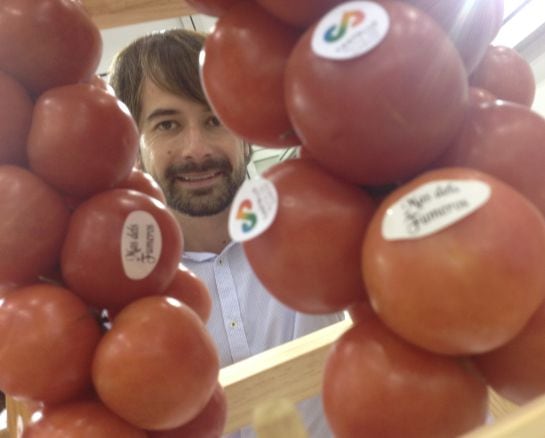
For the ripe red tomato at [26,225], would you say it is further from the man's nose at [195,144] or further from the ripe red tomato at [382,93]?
the man's nose at [195,144]

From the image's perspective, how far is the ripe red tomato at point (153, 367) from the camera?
29 centimetres

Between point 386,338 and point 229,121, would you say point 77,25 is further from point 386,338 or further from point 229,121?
point 386,338

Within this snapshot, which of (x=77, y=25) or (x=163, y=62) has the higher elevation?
(x=77, y=25)

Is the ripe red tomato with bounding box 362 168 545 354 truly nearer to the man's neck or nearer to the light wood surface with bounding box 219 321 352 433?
the light wood surface with bounding box 219 321 352 433

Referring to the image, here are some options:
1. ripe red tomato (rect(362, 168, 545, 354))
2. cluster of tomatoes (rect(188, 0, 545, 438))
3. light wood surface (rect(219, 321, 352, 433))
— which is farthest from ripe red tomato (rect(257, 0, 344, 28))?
light wood surface (rect(219, 321, 352, 433))

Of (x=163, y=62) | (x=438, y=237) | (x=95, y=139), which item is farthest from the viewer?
(x=163, y=62)

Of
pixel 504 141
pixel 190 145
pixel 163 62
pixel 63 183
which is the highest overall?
pixel 504 141

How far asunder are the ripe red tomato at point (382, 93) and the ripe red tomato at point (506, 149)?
0.5 inches

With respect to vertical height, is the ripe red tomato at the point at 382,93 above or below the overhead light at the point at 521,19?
above

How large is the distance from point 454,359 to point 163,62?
832mm

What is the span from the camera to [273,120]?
11.1 inches

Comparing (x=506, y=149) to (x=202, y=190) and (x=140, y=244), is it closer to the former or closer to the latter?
(x=140, y=244)

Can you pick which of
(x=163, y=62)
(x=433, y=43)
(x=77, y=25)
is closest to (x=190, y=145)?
(x=163, y=62)

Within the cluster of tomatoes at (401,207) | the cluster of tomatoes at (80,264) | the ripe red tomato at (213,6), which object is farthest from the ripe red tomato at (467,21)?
→ the cluster of tomatoes at (80,264)
